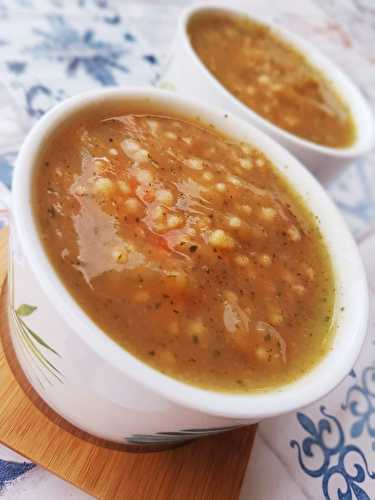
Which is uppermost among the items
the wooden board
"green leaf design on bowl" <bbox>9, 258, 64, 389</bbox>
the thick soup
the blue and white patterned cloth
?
the thick soup

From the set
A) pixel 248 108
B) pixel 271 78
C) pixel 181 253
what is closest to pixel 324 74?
pixel 271 78

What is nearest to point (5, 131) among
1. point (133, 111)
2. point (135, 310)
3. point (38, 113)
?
point (38, 113)

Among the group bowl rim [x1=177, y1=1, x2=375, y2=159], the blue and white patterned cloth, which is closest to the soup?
bowl rim [x1=177, y1=1, x2=375, y2=159]

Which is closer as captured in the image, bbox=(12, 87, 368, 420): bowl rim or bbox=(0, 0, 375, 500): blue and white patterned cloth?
bbox=(12, 87, 368, 420): bowl rim

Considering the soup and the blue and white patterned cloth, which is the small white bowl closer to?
the soup

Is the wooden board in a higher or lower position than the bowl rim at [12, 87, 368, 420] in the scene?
lower

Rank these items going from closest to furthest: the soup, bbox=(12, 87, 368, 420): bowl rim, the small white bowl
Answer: bbox=(12, 87, 368, 420): bowl rim < the small white bowl < the soup
